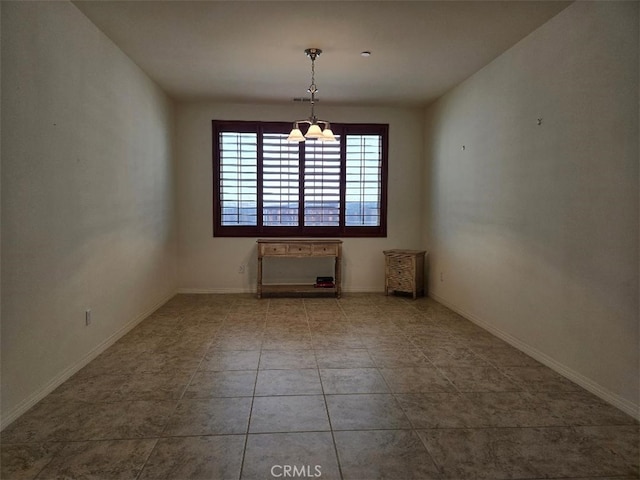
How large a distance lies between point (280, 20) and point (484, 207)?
265 centimetres

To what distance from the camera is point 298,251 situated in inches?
234

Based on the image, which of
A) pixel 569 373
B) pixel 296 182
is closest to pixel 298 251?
pixel 296 182

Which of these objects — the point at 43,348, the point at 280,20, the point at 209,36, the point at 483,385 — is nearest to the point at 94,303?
the point at 43,348

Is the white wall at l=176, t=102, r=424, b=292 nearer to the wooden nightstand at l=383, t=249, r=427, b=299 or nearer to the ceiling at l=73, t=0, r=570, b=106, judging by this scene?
the wooden nightstand at l=383, t=249, r=427, b=299

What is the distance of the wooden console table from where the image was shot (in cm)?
591

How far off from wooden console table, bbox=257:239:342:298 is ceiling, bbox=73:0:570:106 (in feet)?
6.49

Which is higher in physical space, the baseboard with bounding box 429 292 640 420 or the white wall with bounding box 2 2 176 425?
the white wall with bounding box 2 2 176 425

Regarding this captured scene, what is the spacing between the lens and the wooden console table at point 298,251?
5.91m

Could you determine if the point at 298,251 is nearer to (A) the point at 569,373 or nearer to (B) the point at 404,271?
(B) the point at 404,271

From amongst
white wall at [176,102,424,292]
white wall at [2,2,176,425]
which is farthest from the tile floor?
white wall at [176,102,424,292]

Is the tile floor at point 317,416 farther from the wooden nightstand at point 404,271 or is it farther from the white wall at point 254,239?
the white wall at point 254,239

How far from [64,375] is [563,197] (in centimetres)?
379

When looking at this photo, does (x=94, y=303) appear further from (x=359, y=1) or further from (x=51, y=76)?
(x=359, y=1)

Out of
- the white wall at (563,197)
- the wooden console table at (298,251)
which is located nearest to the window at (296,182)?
the wooden console table at (298,251)
